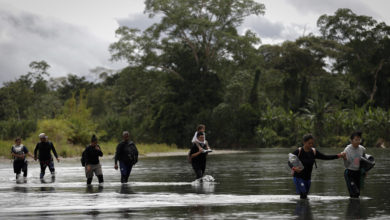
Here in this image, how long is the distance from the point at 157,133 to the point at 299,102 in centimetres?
1745

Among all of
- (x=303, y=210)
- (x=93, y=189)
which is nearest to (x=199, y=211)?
(x=303, y=210)

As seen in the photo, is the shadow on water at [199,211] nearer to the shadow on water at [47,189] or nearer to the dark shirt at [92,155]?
the shadow on water at [47,189]

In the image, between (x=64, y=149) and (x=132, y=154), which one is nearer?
(x=132, y=154)

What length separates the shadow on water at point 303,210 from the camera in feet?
35.9

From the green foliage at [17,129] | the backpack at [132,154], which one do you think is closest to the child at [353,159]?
the backpack at [132,154]

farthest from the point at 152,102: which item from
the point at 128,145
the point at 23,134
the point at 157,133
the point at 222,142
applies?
the point at 128,145

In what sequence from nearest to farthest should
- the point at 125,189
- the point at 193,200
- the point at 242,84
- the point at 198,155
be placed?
the point at 193,200 → the point at 125,189 → the point at 198,155 → the point at 242,84

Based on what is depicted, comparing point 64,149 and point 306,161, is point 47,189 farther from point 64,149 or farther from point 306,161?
point 64,149

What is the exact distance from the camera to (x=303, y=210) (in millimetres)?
11844

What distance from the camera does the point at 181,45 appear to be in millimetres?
73938

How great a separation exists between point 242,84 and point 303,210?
191 feet

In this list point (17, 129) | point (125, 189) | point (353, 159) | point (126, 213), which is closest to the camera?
point (126, 213)

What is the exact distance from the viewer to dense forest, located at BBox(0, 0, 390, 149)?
224 feet

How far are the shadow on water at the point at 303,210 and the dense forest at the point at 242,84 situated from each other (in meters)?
51.1
